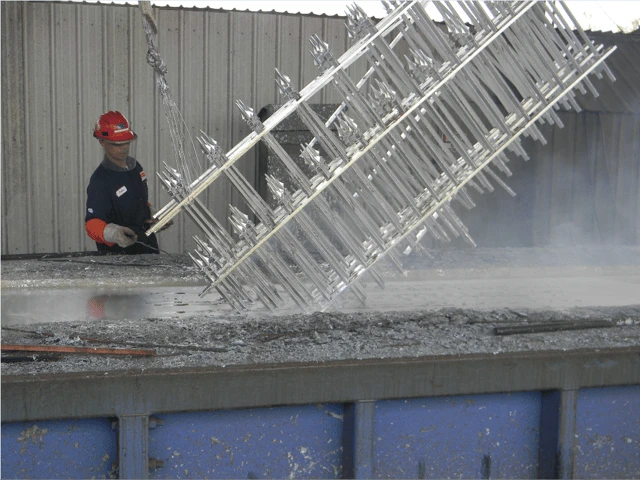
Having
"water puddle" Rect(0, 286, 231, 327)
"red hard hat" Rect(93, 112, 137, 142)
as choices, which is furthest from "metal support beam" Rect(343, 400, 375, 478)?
"red hard hat" Rect(93, 112, 137, 142)

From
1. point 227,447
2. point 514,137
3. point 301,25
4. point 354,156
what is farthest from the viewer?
point 301,25

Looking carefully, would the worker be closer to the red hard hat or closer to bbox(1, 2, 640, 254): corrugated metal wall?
the red hard hat

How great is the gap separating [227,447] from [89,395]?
1.50 feet

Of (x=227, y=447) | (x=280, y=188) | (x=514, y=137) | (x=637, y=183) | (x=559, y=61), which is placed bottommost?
(x=227, y=447)

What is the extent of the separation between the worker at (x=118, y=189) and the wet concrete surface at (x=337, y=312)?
3.23 ft

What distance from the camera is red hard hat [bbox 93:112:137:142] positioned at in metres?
5.41

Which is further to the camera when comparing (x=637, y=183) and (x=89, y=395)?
(x=637, y=183)

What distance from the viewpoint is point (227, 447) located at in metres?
2.44

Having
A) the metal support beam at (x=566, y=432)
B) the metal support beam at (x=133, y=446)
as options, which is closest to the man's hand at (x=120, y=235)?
the metal support beam at (x=133, y=446)

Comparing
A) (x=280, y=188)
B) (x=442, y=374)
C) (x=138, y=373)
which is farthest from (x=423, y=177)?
(x=138, y=373)

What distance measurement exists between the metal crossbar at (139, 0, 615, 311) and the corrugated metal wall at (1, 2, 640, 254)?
157 inches

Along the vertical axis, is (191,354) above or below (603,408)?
above

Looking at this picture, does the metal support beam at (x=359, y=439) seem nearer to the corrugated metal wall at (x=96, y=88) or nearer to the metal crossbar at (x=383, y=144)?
the metal crossbar at (x=383, y=144)

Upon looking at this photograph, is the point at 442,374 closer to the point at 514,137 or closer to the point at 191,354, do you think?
the point at 191,354
